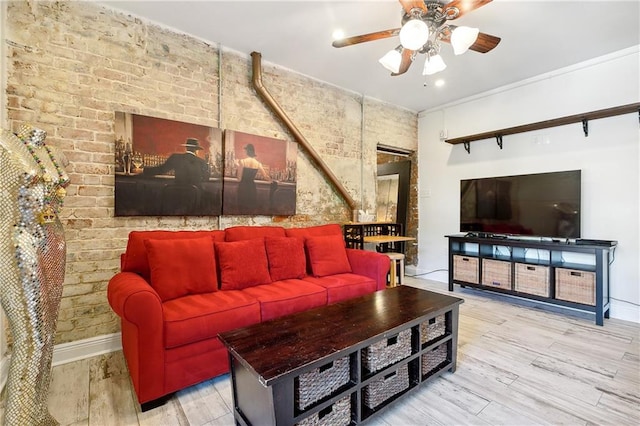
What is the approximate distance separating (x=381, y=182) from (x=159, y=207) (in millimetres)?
3994

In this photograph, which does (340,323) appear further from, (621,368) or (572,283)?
(572,283)

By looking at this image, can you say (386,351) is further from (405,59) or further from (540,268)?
(540,268)

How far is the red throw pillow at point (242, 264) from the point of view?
7.60 ft

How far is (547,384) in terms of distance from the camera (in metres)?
1.89

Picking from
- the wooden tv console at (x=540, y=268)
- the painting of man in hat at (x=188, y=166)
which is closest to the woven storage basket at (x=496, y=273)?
the wooden tv console at (x=540, y=268)

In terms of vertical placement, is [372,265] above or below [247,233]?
below

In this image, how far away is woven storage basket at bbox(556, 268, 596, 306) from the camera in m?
2.91

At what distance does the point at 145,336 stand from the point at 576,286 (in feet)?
12.4

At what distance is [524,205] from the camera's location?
357 centimetres

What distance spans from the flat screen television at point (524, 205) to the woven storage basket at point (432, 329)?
7.54 feet

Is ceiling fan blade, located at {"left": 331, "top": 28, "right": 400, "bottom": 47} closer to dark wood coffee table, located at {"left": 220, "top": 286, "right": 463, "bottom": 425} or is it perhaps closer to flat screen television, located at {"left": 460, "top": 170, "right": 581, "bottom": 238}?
dark wood coffee table, located at {"left": 220, "top": 286, "right": 463, "bottom": 425}

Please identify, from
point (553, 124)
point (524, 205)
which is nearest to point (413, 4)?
point (553, 124)

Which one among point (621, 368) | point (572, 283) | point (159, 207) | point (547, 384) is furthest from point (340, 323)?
point (572, 283)

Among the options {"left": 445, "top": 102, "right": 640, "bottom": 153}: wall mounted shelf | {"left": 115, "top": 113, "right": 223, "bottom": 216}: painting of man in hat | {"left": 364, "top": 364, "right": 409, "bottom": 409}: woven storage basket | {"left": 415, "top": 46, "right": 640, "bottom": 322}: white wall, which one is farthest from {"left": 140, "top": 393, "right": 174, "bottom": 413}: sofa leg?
{"left": 445, "top": 102, "right": 640, "bottom": 153}: wall mounted shelf
